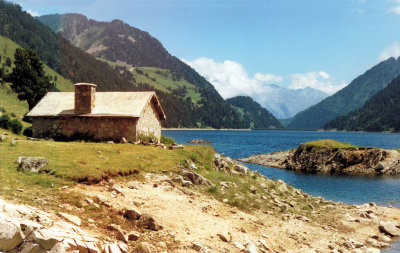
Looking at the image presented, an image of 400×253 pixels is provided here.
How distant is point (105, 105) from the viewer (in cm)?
3656

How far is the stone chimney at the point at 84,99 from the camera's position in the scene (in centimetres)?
3584

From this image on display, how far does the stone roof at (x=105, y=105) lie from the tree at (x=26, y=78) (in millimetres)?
27094

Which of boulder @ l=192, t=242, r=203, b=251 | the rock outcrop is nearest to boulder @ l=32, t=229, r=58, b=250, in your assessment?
the rock outcrop

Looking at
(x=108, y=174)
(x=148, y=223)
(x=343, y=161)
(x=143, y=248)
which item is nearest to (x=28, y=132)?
(x=108, y=174)

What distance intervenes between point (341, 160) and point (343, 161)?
45 cm

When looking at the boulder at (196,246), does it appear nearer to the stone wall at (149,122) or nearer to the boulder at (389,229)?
the boulder at (389,229)

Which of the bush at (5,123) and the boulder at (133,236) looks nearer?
the boulder at (133,236)

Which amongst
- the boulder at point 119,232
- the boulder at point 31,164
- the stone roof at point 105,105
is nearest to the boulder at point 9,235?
the boulder at point 119,232

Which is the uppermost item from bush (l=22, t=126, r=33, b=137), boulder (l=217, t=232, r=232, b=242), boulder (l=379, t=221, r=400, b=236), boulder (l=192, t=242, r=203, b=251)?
bush (l=22, t=126, r=33, b=137)

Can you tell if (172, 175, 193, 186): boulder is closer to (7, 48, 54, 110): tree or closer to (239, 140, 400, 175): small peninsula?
(239, 140, 400, 175): small peninsula

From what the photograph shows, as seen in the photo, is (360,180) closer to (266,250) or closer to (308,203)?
(308,203)

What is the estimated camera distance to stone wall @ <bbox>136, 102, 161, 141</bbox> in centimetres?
3547

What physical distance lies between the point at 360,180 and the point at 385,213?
26442 millimetres

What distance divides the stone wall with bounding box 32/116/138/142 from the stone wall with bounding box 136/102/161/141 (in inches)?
53.1
